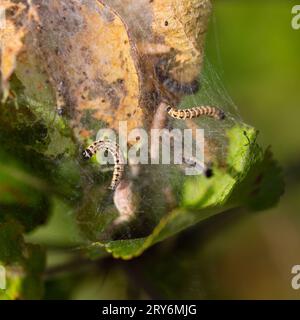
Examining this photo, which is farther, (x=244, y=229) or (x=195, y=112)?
(x=244, y=229)

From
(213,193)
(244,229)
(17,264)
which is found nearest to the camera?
(213,193)

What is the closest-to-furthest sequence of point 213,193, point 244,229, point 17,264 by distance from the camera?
1. point 213,193
2. point 17,264
3. point 244,229

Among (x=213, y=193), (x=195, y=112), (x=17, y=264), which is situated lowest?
(x=17, y=264)

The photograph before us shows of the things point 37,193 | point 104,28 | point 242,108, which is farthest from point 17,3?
point 242,108

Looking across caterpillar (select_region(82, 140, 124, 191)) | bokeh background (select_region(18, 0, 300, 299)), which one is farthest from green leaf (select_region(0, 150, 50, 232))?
bokeh background (select_region(18, 0, 300, 299))

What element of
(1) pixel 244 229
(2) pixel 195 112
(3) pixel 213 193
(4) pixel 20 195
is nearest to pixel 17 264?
(4) pixel 20 195

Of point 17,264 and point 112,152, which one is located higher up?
point 112,152

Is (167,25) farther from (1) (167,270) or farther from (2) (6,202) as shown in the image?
(1) (167,270)

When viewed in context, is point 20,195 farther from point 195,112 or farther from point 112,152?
point 195,112
